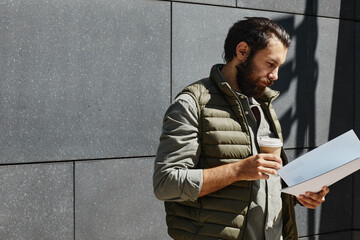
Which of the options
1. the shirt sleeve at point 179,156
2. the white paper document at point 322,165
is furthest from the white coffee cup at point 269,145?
the shirt sleeve at point 179,156

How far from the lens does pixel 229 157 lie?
3.01 metres

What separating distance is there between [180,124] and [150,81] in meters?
1.96

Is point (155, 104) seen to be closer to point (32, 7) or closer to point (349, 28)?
point (32, 7)

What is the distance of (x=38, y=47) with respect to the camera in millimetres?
4328

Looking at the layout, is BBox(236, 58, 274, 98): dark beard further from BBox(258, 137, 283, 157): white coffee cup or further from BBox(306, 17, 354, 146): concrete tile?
BBox(306, 17, 354, 146): concrete tile

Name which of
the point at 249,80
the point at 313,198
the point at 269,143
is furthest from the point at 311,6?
the point at 269,143

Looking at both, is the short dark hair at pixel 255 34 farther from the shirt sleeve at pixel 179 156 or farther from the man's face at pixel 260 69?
the shirt sleeve at pixel 179 156

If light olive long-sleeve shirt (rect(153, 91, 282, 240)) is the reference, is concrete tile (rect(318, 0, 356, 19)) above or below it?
above

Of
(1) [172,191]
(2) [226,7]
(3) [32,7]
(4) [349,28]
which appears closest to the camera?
(1) [172,191]

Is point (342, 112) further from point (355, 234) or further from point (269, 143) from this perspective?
point (269, 143)

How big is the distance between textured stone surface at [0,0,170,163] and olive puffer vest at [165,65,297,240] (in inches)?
64.2

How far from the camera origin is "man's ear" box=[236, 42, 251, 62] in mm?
3223

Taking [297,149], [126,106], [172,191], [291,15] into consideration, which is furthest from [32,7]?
[297,149]

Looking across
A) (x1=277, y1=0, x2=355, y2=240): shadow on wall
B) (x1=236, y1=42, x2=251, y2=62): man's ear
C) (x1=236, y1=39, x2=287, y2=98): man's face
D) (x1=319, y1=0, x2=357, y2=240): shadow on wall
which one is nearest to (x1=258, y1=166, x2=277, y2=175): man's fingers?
(x1=236, y1=39, x2=287, y2=98): man's face
